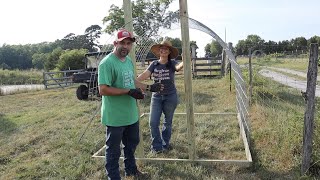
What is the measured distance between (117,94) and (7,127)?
5699mm

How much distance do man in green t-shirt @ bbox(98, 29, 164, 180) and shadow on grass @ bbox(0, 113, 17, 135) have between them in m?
4.62

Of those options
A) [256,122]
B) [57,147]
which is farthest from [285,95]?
[57,147]

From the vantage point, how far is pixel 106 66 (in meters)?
3.44

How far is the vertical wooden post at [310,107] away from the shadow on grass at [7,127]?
20.1ft

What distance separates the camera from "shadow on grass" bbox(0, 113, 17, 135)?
7.47m

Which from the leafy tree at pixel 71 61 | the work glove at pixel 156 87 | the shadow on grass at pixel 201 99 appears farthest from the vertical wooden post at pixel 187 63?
the leafy tree at pixel 71 61

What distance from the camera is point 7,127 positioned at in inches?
317

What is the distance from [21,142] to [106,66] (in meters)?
3.72

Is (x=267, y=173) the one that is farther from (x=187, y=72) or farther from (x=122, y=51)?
(x=122, y=51)

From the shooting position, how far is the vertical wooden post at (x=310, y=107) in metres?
3.52

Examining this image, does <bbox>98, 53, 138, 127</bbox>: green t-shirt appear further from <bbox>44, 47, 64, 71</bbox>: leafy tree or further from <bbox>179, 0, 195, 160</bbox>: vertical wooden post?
<bbox>44, 47, 64, 71</bbox>: leafy tree

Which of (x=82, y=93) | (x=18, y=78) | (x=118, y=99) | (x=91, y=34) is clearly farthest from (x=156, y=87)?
(x=91, y=34)

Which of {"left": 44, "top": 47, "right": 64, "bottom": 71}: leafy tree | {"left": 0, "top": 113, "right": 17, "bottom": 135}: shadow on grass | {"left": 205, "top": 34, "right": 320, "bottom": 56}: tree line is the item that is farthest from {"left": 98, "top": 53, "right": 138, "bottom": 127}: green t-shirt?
{"left": 44, "top": 47, "right": 64, "bottom": 71}: leafy tree

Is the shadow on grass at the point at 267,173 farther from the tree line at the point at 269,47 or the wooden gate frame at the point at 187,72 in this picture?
the tree line at the point at 269,47
